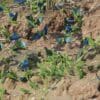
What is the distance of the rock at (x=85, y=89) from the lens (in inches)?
133

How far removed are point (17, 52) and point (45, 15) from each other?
1.93 feet

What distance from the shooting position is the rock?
3.37 m

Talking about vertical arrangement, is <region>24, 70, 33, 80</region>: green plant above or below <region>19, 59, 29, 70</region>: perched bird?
below

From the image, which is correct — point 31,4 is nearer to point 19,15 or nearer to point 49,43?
point 19,15

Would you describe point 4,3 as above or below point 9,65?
above

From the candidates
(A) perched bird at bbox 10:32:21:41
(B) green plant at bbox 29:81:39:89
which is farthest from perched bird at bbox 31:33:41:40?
(B) green plant at bbox 29:81:39:89

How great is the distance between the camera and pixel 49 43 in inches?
170

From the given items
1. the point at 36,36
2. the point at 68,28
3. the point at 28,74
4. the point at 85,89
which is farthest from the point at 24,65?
the point at 85,89

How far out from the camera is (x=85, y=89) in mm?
3400

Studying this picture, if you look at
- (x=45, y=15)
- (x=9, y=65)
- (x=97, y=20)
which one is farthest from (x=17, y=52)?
(x=97, y=20)

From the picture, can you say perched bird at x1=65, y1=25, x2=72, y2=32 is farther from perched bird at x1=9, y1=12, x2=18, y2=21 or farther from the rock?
the rock

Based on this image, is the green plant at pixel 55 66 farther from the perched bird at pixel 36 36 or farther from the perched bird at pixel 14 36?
the perched bird at pixel 14 36

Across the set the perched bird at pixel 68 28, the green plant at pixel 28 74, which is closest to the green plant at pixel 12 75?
the green plant at pixel 28 74

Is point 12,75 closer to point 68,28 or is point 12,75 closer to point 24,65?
point 24,65
